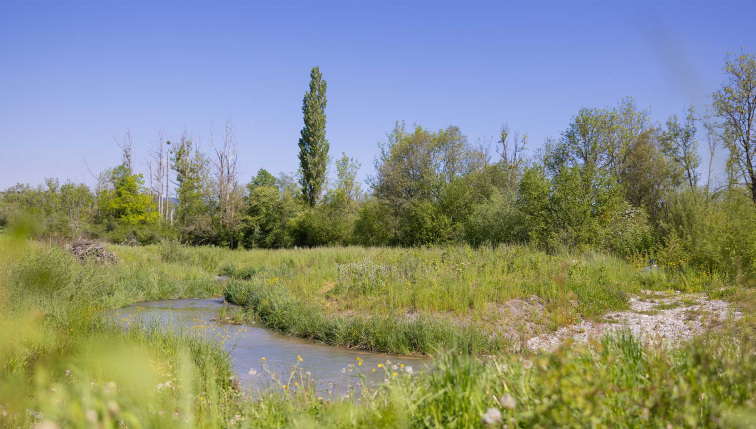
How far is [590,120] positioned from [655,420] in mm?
31863

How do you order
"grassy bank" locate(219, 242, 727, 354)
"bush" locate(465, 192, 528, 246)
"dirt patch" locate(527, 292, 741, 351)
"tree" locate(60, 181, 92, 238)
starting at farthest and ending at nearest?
"tree" locate(60, 181, 92, 238) → "bush" locate(465, 192, 528, 246) → "grassy bank" locate(219, 242, 727, 354) → "dirt patch" locate(527, 292, 741, 351)

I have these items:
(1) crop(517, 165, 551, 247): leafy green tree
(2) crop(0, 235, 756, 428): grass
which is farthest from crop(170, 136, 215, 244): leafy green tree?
(1) crop(517, 165, 551, 247): leafy green tree

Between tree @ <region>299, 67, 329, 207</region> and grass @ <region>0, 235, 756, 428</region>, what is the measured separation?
1466 cm

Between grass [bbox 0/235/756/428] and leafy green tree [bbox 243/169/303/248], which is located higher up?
leafy green tree [bbox 243/169/303/248]

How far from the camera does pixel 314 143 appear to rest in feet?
124

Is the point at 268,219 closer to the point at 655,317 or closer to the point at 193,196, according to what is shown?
the point at 193,196

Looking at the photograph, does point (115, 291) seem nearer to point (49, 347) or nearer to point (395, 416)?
point (49, 347)

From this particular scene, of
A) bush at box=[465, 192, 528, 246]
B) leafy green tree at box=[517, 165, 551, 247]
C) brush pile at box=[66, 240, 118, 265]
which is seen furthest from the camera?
bush at box=[465, 192, 528, 246]

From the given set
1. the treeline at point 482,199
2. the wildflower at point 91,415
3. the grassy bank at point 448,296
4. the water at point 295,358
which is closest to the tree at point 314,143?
the treeline at point 482,199

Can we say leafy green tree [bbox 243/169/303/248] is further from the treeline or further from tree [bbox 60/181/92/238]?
tree [bbox 60/181/92/238]

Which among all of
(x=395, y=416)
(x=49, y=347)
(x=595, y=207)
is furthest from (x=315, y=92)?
(x=395, y=416)

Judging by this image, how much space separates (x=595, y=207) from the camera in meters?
17.9

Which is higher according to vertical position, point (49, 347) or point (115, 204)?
point (115, 204)

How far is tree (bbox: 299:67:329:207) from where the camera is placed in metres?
37.5
